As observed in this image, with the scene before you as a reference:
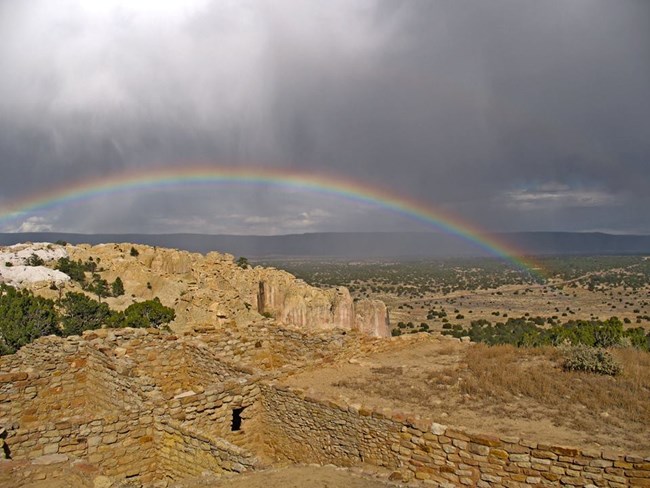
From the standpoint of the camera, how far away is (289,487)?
6277 millimetres

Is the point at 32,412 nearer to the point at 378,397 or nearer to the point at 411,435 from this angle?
the point at 378,397

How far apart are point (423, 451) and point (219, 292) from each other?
29282mm

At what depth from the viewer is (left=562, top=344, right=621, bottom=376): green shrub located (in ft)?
34.6

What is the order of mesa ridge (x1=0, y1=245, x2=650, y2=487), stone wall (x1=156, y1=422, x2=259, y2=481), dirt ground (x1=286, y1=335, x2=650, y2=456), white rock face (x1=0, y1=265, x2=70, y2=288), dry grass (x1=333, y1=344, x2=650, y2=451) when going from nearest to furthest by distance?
mesa ridge (x1=0, y1=245, x2=650, y2=487), stone wall (x1=156, y1=422, x2=259, y2=481), dirt ground (x1=286, y1=335, x2=650, y2=456), dry grass (x1=333, y1=344, x2=650, y2=451), white rock face (x1=0, y1=265, x2=70, y2=288)

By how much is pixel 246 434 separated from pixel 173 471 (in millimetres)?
2134

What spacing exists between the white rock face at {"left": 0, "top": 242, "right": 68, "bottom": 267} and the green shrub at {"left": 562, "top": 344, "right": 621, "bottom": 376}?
2103 inches

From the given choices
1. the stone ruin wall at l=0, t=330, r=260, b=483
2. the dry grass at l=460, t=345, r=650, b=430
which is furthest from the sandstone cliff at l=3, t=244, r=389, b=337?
the dry grass at l=460, t=345, r=650, b=430

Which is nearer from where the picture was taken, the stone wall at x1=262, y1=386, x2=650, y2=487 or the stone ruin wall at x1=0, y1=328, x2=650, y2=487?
the stone wall at x1=262, y1=386, x2=650, y2=487

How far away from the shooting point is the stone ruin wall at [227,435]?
693 cm

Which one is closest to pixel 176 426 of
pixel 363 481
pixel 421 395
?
pixel 363 481

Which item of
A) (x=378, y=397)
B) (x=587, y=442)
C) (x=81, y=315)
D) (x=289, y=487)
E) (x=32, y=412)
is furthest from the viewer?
(x=81, y=315)

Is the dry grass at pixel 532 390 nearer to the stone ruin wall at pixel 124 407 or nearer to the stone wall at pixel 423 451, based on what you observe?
the stone wall at pixel 423 451

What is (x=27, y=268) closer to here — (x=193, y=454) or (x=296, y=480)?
(x=193, y=454)

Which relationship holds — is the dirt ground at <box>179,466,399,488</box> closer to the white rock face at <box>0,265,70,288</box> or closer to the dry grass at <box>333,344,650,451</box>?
the dry grass at <box>333,344,650,451</box>
